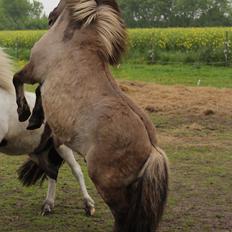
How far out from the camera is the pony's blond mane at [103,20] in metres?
4.09

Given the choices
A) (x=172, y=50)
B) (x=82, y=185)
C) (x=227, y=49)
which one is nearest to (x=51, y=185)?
(x=82, y=185)

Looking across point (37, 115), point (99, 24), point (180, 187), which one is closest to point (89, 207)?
point (180, 187)

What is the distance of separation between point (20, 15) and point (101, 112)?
7430 centimetres

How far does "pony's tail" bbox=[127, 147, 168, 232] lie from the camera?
364cm

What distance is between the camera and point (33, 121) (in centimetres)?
443

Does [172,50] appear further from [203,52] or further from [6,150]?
[6,150]

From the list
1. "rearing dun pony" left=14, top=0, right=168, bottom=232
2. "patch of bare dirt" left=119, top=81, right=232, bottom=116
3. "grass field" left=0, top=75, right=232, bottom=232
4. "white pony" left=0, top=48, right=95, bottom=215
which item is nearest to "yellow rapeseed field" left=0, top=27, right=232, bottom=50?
"patch of bare dirt" left=119, top=81, right=232, bottom=116

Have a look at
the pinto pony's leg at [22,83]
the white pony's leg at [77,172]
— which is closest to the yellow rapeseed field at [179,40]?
the white pony's leg at [77,172]

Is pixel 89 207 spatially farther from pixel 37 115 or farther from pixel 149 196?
pixel 149 196

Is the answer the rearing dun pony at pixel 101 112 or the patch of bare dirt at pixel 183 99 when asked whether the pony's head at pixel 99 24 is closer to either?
the rearing dun pony at pixel 101 112

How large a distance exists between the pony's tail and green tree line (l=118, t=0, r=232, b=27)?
45.0m

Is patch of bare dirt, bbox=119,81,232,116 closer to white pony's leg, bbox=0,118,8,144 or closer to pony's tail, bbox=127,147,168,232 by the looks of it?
white pony's leg, bbox=0,118,8,144

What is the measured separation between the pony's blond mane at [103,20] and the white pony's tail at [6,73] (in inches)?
65.4

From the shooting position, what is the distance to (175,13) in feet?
173
